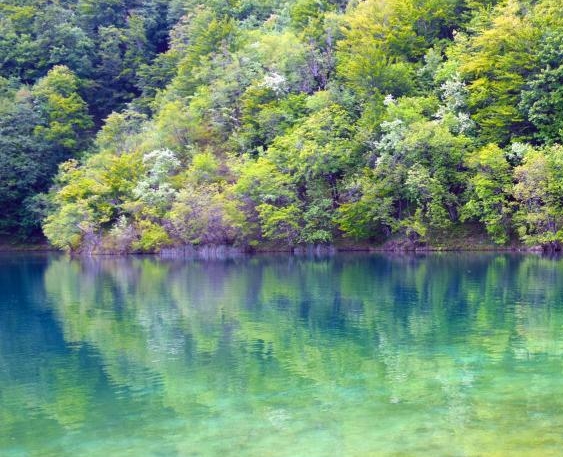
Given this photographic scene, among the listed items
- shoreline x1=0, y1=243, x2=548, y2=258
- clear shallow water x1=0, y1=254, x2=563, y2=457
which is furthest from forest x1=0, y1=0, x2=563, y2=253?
clear shallow water x1=0, y1=254, x2=563, y2=457

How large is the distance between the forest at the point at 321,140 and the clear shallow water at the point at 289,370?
699 inches

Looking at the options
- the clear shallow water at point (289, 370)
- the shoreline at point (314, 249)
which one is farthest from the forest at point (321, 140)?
the clear shallow water at point (289, 370)

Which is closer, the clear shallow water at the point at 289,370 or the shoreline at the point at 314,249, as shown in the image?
the clear shallow water at the point at 289,370

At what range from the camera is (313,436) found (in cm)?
989

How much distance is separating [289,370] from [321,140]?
37.5m

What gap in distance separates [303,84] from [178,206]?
14.5m

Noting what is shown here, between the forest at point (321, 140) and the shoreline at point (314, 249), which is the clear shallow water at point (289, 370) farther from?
the forest at point (321, 140)

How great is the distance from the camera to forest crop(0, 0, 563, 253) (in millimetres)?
45344

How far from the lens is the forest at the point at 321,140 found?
4534 centimetres

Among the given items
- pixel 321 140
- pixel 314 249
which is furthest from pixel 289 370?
pixel 321 140

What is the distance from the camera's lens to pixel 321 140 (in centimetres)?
5047

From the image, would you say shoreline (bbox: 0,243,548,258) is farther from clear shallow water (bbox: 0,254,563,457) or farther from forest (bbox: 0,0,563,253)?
clear shallow water (bbox: 0,254,563,457)

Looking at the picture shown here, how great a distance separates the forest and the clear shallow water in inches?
699

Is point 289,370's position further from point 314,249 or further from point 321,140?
point 321,140
